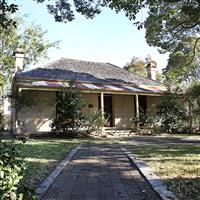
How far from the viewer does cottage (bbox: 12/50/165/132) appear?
68.5 feet

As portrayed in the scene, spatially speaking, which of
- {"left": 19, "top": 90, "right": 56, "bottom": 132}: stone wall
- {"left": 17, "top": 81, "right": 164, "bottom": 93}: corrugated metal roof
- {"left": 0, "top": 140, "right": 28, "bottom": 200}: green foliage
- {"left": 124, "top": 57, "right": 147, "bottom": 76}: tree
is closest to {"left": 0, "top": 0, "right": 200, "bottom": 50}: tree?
{"left": 0, "top": 140, "right": 28, "bottom": 200}: green foliage

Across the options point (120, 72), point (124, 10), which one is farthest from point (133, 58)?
point (124, 10)

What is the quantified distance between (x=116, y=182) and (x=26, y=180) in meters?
1.68

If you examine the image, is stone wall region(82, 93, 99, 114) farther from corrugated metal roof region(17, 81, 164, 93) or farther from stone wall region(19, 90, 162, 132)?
corrugated metal roof region(17, 81, 164, 93)

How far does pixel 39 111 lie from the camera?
21.4m

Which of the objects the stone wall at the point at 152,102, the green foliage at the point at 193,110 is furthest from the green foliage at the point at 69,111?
the green foliage at the point at 193,110

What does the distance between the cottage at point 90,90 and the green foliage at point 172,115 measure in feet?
3.49

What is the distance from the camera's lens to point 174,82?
26328mm

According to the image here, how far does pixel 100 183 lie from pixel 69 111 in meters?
13.0

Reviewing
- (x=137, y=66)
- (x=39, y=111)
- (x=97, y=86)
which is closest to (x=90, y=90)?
(x=97, y=86)

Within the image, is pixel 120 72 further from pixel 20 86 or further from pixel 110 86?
pixel 20 86

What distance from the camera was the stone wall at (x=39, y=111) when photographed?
20.9 meters

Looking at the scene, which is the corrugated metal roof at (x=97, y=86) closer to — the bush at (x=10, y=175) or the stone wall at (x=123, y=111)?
the stone wall at (x=123, y=111)

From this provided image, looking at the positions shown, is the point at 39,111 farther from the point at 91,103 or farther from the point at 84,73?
the point at 84,73
